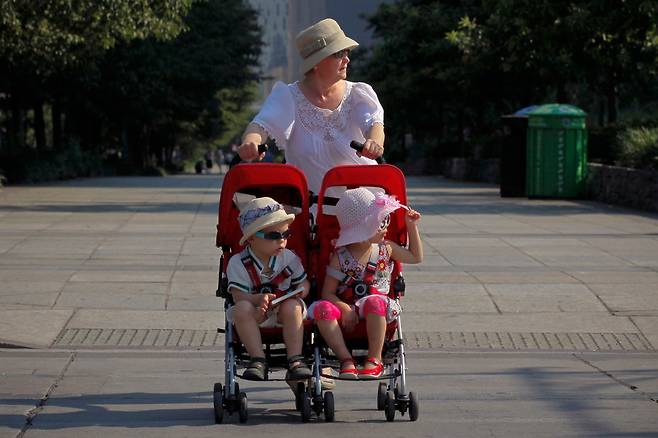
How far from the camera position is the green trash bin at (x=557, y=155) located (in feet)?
89.6

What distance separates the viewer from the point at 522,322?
1037cm

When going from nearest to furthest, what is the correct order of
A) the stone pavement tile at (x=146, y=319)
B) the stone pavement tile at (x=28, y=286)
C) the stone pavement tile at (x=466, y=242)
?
the stone pavement tile at (x=146, y=319), the stone pavement tile at (x=28, y=286), the stone pavement tile at (x=466, y=242)

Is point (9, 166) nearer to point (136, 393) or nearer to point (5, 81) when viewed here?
point (5, 81)

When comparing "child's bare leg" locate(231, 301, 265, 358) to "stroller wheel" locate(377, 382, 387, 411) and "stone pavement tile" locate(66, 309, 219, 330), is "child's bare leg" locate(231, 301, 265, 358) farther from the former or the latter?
"stone pavement tile" locate(66, 309, 219, 330)

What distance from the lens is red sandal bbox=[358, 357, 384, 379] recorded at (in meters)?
6.45

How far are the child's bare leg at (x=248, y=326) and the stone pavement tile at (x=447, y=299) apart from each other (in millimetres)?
4271

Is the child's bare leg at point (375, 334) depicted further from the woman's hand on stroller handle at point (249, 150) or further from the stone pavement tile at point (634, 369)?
the stone pavement tile at point (634, 369)

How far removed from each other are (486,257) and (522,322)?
3982 mm

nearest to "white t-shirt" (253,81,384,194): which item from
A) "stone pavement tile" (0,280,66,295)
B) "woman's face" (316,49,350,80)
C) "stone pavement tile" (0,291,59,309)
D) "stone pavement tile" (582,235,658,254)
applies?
"woman's face" (316,49,350,80)

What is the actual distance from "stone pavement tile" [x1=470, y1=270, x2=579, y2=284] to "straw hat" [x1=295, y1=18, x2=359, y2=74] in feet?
18.3

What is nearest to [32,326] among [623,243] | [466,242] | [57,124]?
[466,242]

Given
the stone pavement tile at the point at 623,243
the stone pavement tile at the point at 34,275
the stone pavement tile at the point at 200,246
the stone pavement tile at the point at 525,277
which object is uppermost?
the stone pavement tile at the point at 34,275

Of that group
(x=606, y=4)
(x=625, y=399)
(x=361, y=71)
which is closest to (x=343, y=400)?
(x=625, y=399)

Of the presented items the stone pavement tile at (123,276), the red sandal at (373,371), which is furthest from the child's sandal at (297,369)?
the stone pavement tile at (123,276)
